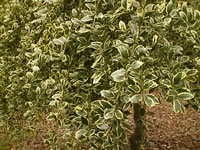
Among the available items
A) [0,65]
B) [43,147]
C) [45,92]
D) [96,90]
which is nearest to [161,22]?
[96,90]

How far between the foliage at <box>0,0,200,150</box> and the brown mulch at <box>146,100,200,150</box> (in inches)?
60.6

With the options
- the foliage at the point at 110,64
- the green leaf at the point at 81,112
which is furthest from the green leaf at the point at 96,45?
the green leaf at the point at 81,112

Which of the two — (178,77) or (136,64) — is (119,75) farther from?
(178,77)

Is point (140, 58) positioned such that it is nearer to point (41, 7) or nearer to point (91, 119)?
point (91, 119)

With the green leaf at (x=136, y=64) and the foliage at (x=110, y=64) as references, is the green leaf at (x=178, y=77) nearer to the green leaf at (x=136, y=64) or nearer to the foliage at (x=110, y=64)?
the foliage at (x=110, y=64)

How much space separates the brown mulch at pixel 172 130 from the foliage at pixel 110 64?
1.54 meters

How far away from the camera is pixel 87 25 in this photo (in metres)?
1.59

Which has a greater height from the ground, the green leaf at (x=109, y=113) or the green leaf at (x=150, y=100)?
the green leaf at (x=150, y=100)

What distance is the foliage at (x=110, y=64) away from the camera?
Result: 1363mm

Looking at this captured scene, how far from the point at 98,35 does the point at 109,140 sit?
1.62 ft

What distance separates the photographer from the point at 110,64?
1544 millimetres

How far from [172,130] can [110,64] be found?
238cm

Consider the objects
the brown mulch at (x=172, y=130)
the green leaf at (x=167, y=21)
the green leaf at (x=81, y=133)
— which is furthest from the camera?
the brown mulch at (x=172, y=130)

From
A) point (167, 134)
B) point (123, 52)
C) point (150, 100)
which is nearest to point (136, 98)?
point (150, 100)
